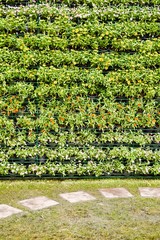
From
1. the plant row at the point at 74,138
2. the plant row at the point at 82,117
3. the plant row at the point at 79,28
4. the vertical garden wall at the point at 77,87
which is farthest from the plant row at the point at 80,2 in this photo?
the plant row at the point at 74,138

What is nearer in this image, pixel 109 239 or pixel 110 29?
pixel 109 239

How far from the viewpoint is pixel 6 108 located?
4809 millimetres

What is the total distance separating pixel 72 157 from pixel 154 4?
2.34 meters

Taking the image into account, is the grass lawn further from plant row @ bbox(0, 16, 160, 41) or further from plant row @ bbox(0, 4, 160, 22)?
plant row @ bbox(0, 4, 160, 22)

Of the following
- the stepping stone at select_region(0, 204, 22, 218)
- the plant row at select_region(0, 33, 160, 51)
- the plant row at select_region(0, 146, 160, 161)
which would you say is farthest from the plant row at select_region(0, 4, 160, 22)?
the stepping stone at select_region(0, 204, 22, 218)

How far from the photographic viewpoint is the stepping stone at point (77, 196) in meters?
4.02

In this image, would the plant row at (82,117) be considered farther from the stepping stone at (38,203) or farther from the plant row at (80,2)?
the plant row at (80,2)

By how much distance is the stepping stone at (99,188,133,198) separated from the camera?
417 centimetres

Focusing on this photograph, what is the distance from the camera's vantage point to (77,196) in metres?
4.14

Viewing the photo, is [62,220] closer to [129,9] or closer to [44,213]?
[44,213]

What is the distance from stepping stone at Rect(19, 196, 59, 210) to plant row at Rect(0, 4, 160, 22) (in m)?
2.28

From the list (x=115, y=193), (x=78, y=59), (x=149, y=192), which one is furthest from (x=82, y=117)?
(x=149, y=192)

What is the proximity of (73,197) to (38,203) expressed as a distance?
1.44ft

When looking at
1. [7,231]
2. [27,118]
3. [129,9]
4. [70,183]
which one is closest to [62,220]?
[7,231]
